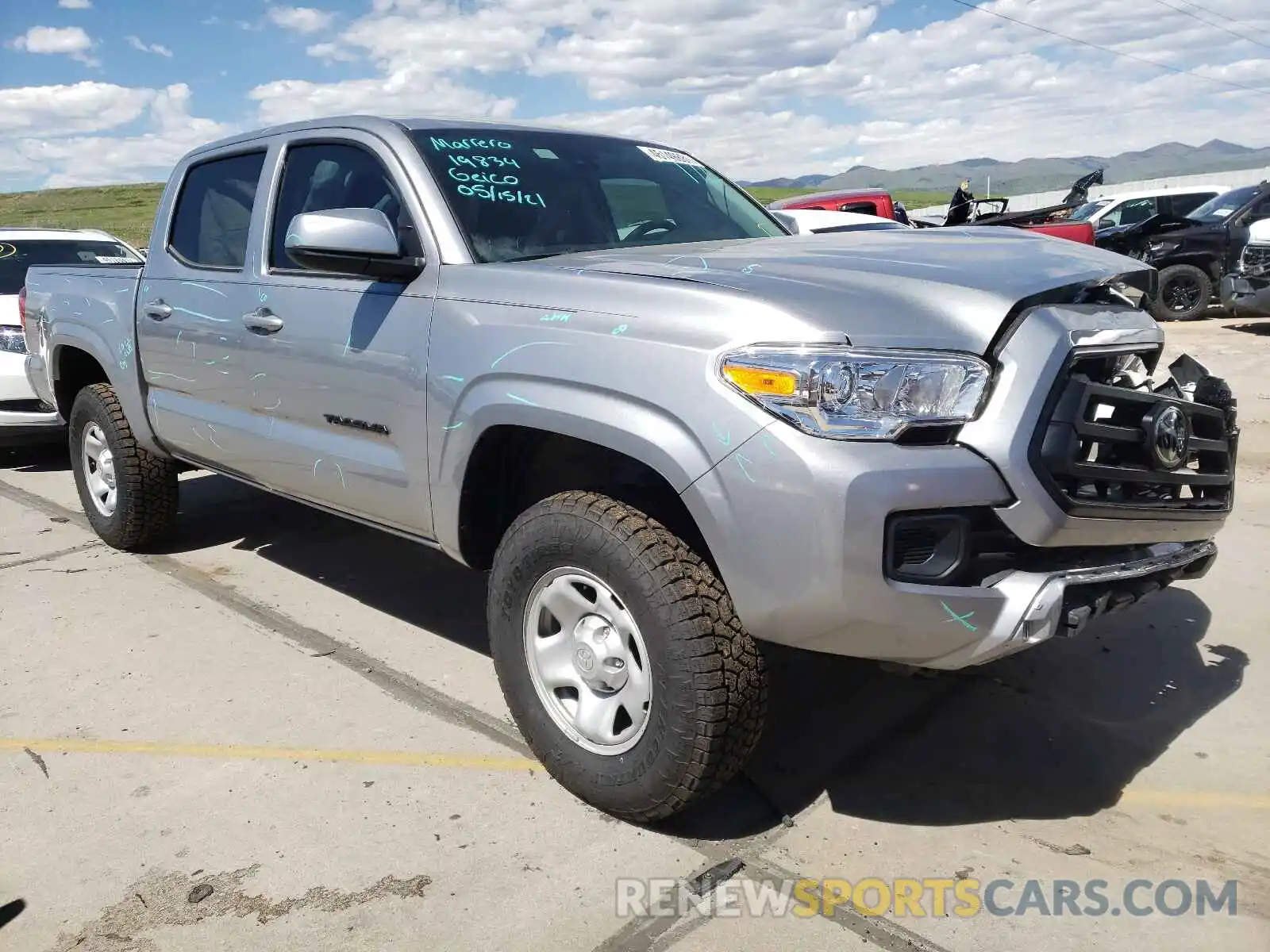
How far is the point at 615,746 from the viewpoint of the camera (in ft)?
9.21

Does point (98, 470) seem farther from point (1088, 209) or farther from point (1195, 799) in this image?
point (1088, 209)

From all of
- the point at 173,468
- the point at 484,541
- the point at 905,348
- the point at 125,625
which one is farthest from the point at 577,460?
the point at 173,468

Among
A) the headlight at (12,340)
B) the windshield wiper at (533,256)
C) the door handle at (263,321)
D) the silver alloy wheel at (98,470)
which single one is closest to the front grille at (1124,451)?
the windshield wiper at (533,256)

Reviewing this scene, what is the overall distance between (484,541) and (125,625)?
6.46 ft

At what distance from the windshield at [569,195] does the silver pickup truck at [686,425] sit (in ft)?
0.05

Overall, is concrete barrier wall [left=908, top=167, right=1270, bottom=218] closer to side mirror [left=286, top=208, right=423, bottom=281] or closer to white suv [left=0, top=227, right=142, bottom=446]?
white suv [left=0, top=227, right=142, bottom=446]

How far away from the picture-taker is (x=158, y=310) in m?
4.57

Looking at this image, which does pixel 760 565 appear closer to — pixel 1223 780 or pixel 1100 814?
pixel 1100 814

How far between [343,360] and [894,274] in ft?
5.89

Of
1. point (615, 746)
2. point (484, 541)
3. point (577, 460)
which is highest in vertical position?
point (577, 460)

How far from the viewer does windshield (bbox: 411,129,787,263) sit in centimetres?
341

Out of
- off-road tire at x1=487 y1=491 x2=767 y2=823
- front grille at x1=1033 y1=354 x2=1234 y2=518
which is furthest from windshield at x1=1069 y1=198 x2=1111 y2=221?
off-road tire at x1=487 y1=491 x2=767 y2=823

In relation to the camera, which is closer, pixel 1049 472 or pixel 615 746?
pixel 1049 472

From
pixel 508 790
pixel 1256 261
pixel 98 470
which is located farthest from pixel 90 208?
pixel 508 790
